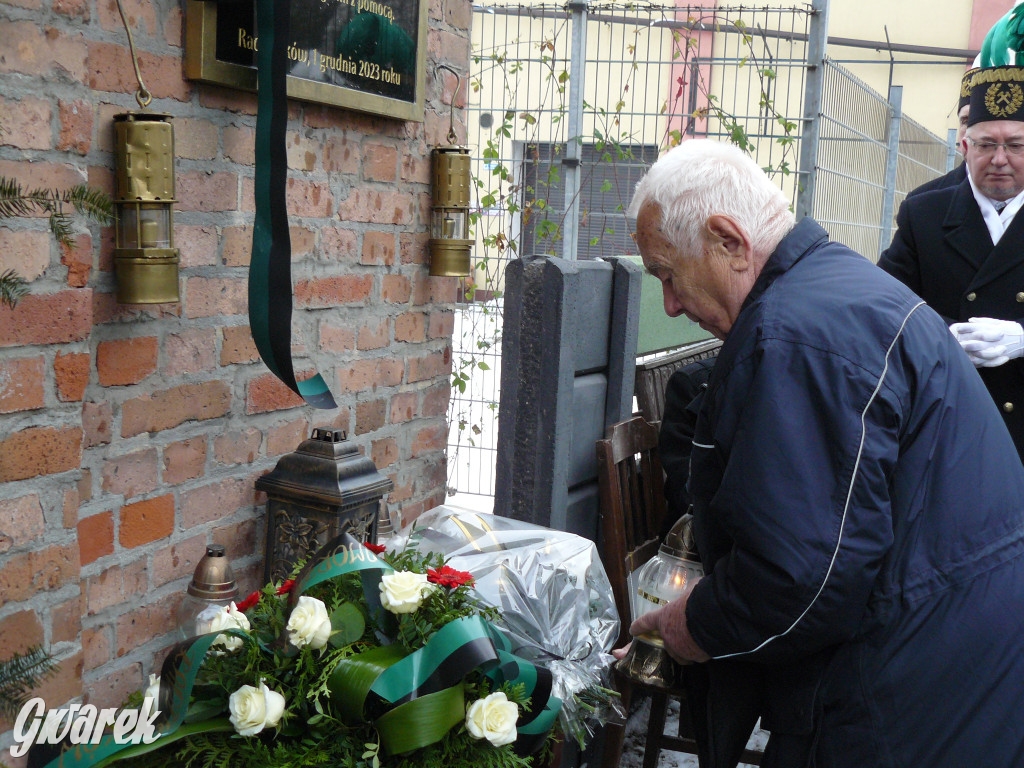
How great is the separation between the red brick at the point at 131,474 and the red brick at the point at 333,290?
509 mm

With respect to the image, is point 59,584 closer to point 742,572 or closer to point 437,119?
point 742,572

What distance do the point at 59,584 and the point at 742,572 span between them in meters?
1.07

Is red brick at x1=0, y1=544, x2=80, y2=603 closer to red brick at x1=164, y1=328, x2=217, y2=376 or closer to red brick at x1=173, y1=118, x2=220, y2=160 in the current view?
red brick at x1=164, y1=328, x2=217, y2=376

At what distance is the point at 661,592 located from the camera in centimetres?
194

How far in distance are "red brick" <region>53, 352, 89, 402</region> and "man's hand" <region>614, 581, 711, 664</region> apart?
1.06 m

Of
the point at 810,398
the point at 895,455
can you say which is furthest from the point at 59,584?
the point at 895,455

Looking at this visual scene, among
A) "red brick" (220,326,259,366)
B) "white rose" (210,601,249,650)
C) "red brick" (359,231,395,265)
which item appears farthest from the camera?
"red brick" (359,231,395,265)

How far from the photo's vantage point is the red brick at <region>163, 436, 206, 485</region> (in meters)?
1.87

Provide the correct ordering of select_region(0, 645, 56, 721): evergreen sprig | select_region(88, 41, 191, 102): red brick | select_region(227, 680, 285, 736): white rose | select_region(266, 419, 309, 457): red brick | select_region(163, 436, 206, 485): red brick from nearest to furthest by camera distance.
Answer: select_region(0, 645, 56, 721): evergreen sprig < select_region(227, 680, 285, 736): white rose < select_region(88, 41, 191, 102): red brick < select_region(163, 436, 206, 485): red brick < select_region(266, 419, 309, 457): red brick

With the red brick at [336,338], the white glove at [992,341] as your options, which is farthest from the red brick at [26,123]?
the white glove at [992,341]

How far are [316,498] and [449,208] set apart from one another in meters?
0.92

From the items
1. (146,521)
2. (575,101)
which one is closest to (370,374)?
(146,521)

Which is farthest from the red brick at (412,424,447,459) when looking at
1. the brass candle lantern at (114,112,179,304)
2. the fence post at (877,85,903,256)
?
the fence post at (877,85,903,256)

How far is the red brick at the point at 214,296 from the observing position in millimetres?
1872
